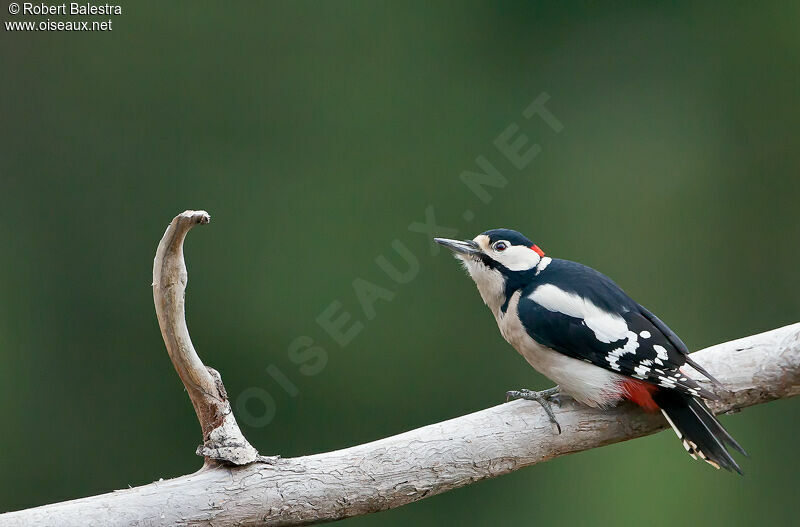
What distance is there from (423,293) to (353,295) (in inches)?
16.4

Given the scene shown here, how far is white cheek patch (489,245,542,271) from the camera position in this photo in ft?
8.14

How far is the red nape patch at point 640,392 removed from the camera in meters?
2.27

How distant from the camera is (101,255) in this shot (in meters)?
4.89

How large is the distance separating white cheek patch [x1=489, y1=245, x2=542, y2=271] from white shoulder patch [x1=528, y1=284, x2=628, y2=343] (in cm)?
9

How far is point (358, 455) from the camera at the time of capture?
7.22 ft

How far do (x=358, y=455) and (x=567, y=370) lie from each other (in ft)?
1.76

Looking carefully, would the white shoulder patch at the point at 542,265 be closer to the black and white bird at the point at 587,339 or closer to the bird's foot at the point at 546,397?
the black and white bird at the point at 587,339

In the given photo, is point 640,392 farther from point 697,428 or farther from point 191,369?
point 191,369

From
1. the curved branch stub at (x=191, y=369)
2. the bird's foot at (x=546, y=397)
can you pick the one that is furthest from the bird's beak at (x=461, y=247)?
the curved branch stub at (x=191, y=369)

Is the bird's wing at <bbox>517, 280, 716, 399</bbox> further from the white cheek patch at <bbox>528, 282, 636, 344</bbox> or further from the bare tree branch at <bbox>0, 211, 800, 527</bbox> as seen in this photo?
the bare tree branch at <bbox>0, 211, 800, 527</bbox>

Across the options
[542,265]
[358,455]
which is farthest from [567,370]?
[358,455]

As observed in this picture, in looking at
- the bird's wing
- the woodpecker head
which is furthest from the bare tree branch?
the woodpecker head

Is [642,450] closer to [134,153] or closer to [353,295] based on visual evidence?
[353,295]

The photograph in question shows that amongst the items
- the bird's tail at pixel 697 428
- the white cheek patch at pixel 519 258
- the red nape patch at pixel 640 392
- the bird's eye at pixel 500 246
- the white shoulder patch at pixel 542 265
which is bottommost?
the bird's tail at pixel 697 428
